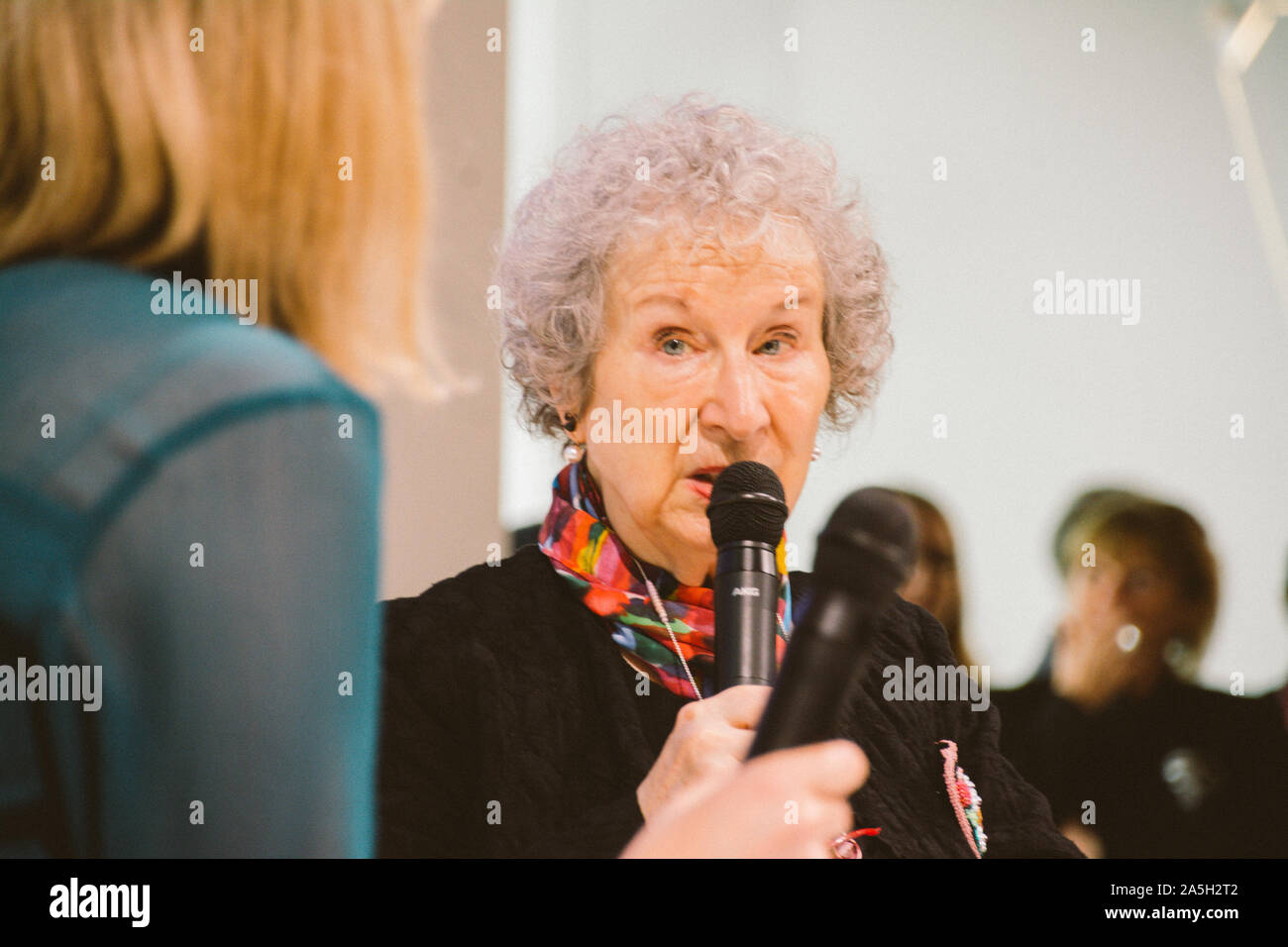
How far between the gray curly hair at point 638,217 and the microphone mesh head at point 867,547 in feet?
2.83

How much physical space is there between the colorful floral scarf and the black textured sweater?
1.1 inches

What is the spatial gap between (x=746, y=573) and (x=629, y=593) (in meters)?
0.46

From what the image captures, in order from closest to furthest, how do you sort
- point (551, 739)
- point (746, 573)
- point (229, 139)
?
point (229, 139)
point (746, 573)
point (551, 739)

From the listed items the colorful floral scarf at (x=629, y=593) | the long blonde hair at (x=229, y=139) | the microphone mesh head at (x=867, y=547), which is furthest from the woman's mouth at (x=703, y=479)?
the long blonde hair at (x=229, y=139)

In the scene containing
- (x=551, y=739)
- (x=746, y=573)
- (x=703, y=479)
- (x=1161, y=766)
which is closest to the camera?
(x=746, y=573)

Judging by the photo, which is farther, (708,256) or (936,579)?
(936,579)

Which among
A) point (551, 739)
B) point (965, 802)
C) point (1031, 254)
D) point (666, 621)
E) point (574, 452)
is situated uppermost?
point (1031, 254)

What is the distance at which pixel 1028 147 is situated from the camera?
7.38 feet

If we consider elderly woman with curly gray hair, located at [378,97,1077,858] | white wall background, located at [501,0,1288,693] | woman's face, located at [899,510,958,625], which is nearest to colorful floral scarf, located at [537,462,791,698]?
elderly woman with curly gray hair, located at [378,97,1077,858]

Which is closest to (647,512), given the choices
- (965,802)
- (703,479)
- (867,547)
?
(703,479)

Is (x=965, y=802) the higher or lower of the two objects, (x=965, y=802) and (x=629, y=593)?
the lower

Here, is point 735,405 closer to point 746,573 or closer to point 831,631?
point 746,573

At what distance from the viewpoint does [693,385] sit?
1.95m

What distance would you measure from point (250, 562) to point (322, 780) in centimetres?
17
